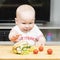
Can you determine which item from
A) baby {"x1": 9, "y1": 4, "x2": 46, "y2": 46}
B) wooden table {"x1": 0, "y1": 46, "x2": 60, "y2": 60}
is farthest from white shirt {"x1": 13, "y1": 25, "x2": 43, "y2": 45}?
wooden table {"x1": 0, "y1": 46, "x2": 60, "y2": 60}

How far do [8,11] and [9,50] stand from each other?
168 centimetres

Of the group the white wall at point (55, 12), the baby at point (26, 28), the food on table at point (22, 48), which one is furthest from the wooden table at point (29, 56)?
the white wall at point (55, 12)

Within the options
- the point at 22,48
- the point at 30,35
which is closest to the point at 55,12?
the point at 30,35

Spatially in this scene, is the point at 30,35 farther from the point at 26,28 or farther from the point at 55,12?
the point at 55,12

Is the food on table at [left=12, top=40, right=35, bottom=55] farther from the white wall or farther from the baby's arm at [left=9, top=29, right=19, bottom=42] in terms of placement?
the white wall

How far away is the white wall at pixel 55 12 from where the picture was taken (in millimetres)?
2912

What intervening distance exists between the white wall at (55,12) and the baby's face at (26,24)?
1754mm

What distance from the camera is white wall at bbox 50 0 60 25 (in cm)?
291

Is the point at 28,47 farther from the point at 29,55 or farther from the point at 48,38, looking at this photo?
the point at 48,38

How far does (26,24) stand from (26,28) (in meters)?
0.03

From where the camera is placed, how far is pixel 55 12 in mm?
2934

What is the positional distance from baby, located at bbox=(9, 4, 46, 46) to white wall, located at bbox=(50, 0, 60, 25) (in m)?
1.69

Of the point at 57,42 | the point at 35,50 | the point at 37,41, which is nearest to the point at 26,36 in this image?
the point at 37,41

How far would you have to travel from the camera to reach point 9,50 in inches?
43.9
